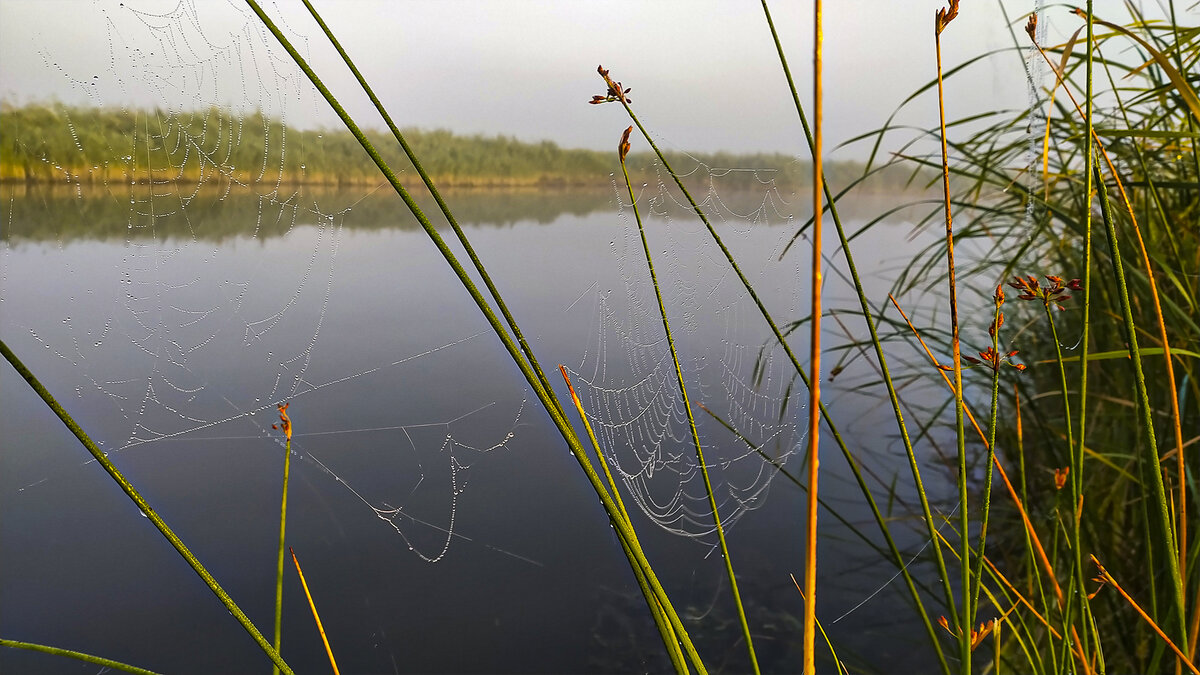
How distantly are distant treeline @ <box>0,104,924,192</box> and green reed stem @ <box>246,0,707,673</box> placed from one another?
0.80m

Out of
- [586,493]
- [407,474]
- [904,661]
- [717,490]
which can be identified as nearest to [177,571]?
[407,474]

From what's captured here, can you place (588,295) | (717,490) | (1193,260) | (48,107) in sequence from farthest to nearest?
1. (717,490)
2. (588,295)
3. (1193,260)
4. (48,107)

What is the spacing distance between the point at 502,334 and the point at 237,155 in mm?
1141

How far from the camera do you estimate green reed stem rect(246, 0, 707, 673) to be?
0.21 m

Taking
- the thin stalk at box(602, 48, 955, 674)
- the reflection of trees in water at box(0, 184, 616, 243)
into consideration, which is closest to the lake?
the reflection of trees in water at box(0, 184, 616, 243)

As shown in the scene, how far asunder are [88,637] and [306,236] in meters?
0.71

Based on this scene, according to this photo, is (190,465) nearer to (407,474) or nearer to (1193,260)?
(407,474)

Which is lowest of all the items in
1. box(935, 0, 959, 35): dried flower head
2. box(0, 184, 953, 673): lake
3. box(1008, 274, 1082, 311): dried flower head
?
box(0, 184, 953, 673): lake

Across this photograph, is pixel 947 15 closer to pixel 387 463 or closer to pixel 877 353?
pixel 877 353

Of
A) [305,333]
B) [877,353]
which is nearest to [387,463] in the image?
[305,333]

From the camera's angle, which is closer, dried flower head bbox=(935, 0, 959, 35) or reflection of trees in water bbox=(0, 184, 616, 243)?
dried flower head bbox=(935, 0, 959, 35)

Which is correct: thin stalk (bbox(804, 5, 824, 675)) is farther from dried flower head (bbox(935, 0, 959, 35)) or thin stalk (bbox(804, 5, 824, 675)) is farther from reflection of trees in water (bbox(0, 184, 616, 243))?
reflection of trees in water (bbox(0, 184, 616, 243))

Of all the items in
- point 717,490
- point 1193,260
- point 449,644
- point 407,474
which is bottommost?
point 449,644

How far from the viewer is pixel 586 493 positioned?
153 centimetres
